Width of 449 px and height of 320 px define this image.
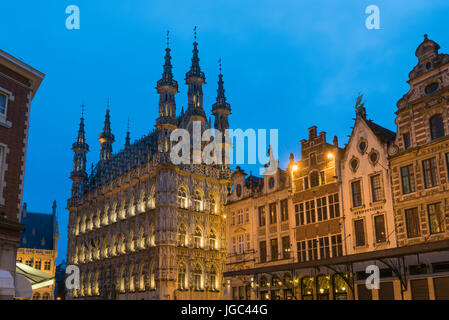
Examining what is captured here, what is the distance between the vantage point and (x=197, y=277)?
55.7 meters

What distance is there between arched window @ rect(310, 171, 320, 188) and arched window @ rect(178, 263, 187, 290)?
22102 millimetres

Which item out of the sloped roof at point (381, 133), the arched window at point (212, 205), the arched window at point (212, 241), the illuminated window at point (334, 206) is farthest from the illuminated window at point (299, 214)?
Answer: the arched window at point (212, 205)

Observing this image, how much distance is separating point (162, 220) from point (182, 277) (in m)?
6.73

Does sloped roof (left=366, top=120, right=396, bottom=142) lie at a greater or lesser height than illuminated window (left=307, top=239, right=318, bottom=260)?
greater

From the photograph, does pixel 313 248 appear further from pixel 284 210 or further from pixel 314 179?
pixel 314 179

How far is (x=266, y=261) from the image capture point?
40.7m

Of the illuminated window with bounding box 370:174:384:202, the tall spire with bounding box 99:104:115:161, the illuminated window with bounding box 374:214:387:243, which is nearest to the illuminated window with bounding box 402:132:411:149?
the illuminated window with bounding box 370:174:384:202

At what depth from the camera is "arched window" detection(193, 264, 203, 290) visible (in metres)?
55.1

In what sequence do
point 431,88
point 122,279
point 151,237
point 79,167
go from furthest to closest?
point 79,167, point 122,279, point 151,237, point 431,88

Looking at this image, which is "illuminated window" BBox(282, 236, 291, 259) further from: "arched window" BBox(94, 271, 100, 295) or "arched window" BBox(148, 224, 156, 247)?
"arched window" BBox(94, 271, 100, 295)

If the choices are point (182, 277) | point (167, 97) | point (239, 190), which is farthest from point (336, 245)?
point (167, 97)

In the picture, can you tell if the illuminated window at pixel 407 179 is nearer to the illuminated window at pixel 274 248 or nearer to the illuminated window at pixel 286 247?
the illuminated window at pixel 286 247

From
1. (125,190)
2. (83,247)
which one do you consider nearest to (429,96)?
(125,190)
